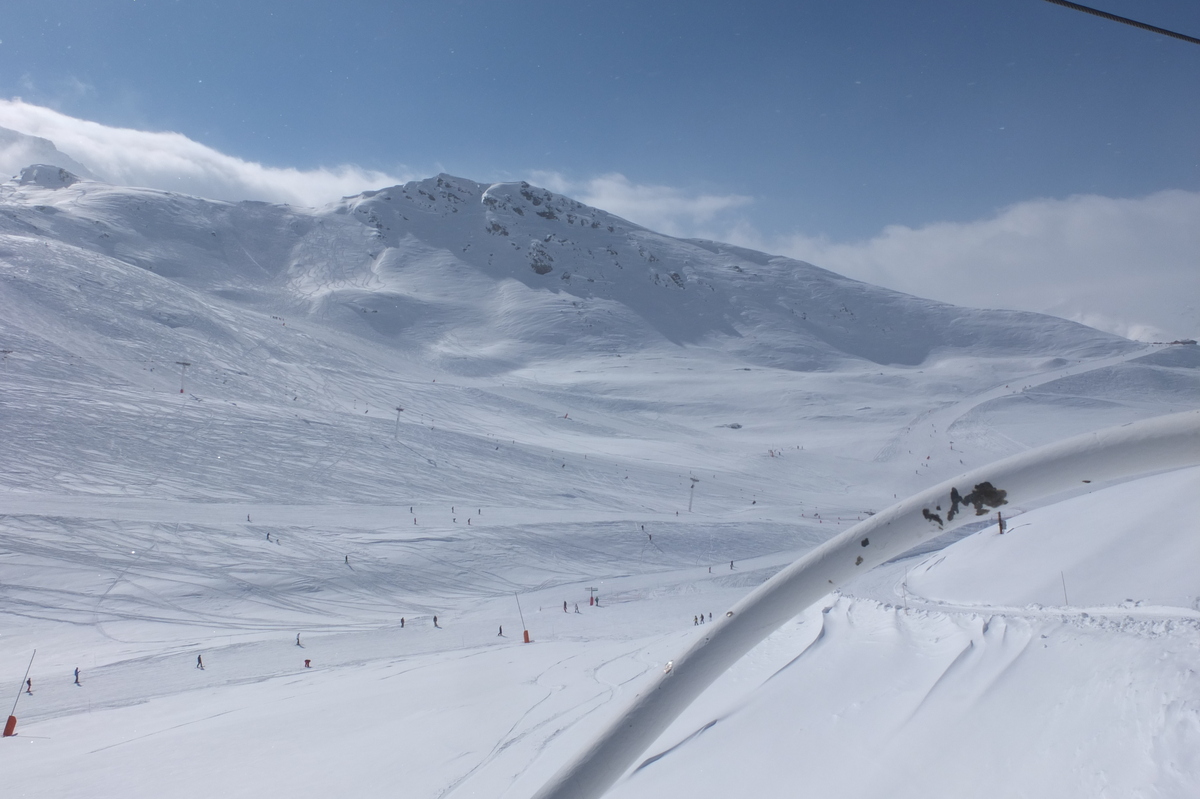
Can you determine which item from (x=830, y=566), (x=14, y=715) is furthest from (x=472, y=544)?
(x=830, y=566)

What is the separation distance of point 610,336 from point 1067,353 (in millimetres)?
54986

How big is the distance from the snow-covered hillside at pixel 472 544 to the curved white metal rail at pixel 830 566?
7.61 ft

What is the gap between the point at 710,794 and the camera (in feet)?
12.7

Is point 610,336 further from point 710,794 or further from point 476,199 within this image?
point 710,794

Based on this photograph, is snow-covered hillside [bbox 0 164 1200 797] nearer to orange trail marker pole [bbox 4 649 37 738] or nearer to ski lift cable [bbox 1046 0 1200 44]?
orange trail marker pole [bbox 4 649 37 738]

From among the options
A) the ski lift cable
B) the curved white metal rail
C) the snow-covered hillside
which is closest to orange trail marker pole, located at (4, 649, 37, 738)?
the snow-covered hillside

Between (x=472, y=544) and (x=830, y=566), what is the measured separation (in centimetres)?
2410

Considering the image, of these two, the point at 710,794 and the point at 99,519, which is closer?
the point at 710,794

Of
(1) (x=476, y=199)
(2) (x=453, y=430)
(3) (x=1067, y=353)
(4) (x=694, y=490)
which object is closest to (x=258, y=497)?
(2) (x=453, y=430)

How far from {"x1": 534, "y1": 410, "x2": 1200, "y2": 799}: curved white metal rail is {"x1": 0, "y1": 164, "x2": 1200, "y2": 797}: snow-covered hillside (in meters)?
2.32

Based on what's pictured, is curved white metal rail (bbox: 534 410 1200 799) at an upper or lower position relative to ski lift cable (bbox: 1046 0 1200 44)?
lower

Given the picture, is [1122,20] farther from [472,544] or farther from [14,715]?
[472,544]

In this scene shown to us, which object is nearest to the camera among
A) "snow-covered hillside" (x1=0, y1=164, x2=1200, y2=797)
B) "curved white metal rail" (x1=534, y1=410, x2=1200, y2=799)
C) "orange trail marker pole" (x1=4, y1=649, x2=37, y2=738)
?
"curved white metal rail" (x1=534, y1=410, x2=1200, y2=799)

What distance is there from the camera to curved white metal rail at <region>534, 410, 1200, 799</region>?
5.12 feet
